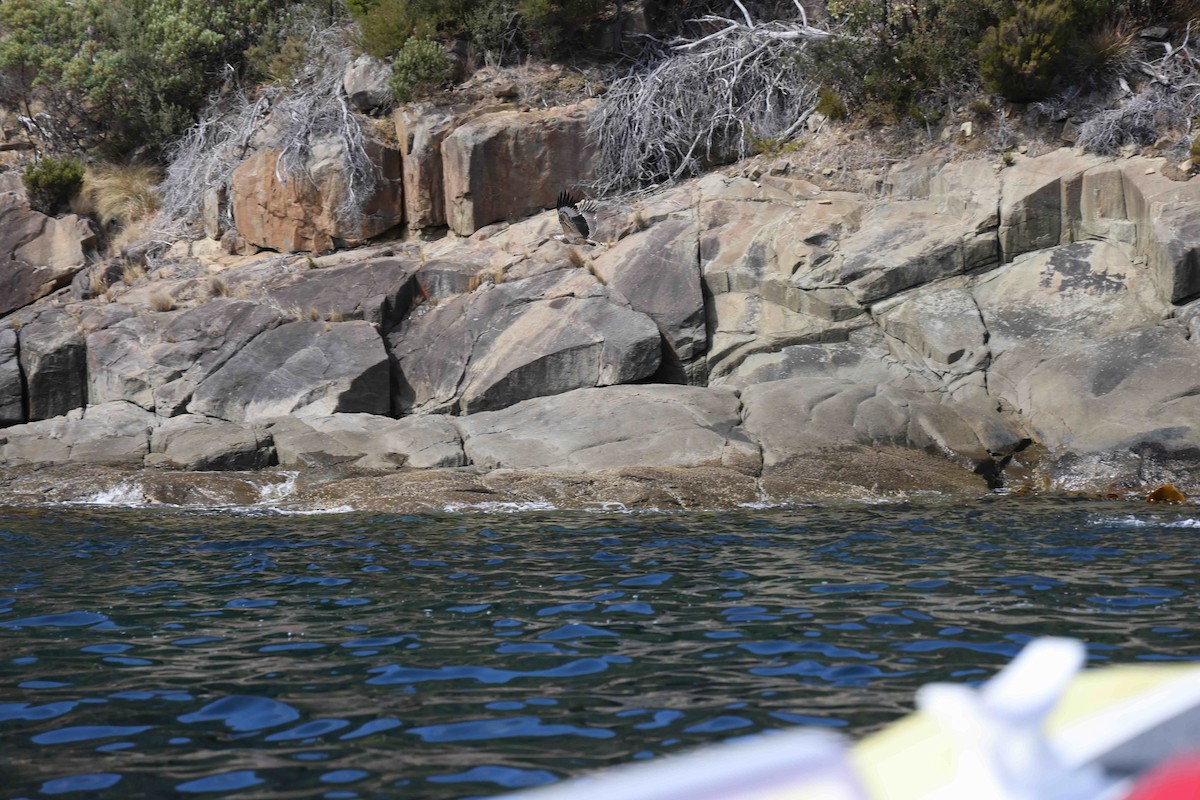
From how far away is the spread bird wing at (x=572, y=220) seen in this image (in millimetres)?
17609

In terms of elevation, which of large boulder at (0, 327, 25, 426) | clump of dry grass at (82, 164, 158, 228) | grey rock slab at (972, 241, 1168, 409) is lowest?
large boulder at (0, 327, 25, 426)

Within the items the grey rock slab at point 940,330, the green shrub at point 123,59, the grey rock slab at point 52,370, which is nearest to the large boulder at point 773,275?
the grey rock slab at point 940,330

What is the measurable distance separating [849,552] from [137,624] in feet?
16.3

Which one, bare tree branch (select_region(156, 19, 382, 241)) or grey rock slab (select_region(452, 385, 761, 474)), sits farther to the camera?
bare tree branch (select_region(156, 19, 382, 241))

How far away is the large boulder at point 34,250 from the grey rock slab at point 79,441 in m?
5.11

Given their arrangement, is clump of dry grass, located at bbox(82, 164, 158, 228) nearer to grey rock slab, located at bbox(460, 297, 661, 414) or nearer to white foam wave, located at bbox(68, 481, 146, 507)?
grey rock slab, located at bbox(460, 297, 661, 414)

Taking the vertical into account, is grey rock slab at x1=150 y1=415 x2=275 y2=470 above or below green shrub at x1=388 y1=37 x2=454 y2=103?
below

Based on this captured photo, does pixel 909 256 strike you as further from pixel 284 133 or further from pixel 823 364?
pixel 284 133

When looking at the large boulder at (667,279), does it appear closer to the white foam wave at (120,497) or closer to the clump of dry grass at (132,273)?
the white foam wave at (120,497)

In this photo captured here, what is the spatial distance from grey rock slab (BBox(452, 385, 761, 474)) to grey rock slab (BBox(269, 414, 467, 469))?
1.01 feet

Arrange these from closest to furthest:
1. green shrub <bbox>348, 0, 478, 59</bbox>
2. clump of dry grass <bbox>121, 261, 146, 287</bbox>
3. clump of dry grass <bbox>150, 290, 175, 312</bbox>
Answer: clump of dry grass <bbox>150, 290, 175, 312</bbox> < clump of dry grass <bbox>121, 261, 146, 287</bbox> < green shrub <bbox>348, 0, 478, 59</bbox>

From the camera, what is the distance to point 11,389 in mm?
16172

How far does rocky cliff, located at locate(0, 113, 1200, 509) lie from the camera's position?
1209 centimetres

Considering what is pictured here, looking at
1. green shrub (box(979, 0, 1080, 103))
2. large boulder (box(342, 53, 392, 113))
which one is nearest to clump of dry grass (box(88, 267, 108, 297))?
large boulder (box(342, 53, 392, 113))
